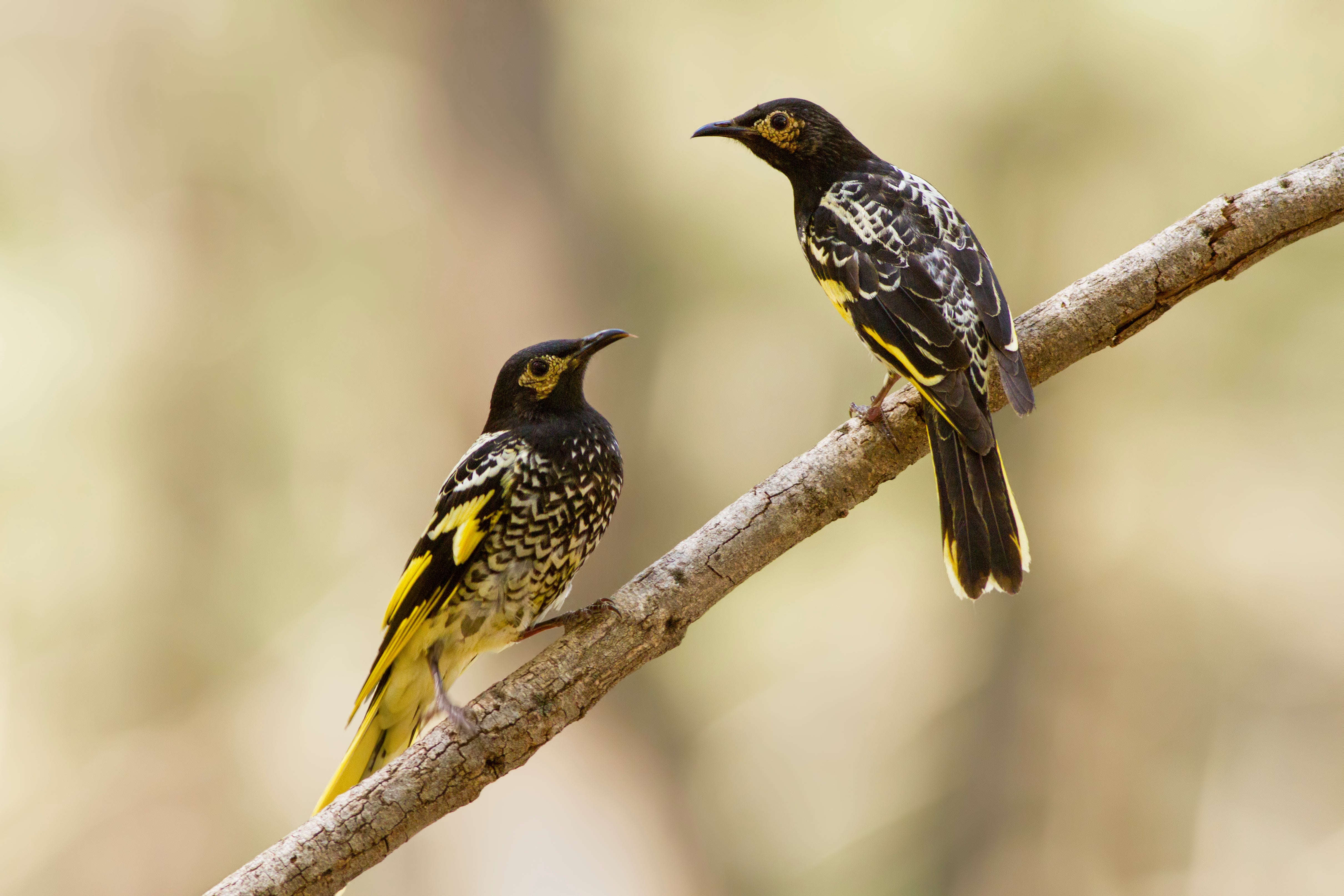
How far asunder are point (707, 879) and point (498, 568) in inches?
177

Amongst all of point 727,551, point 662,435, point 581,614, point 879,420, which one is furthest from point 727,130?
point 662,435

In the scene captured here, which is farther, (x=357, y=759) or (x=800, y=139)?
(x=800, y=139)

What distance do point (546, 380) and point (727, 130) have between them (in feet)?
3.77

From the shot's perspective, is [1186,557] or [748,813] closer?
[1186,557]

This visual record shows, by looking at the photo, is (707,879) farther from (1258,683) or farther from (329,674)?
(1258,683)

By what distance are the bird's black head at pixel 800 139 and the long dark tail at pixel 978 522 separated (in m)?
1.15

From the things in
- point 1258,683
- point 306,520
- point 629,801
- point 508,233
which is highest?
point 508,233

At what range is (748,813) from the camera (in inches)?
262

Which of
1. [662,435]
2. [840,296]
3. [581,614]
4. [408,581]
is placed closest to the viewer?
[581,614]

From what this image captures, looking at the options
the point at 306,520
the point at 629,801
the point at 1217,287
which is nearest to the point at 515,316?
the point at 306,520

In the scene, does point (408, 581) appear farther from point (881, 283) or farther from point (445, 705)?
point (881, 283)

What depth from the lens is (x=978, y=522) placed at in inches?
104

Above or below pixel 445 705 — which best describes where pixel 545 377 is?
above

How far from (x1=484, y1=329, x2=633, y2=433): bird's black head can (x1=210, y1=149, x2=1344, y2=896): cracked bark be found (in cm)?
68
